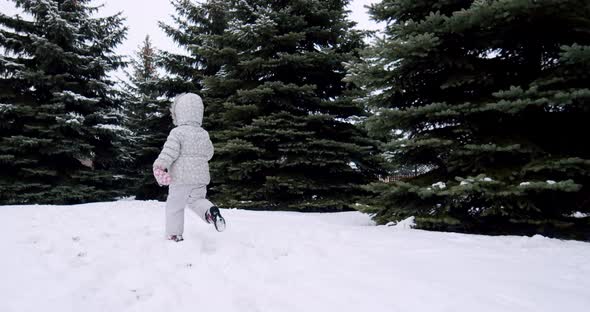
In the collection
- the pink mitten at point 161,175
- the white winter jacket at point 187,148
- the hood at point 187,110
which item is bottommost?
the pink mitten at point 161,175

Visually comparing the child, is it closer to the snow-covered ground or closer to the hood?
the hood

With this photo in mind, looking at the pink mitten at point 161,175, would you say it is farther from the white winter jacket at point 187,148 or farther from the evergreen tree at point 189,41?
the evergreen tree at point 189,41

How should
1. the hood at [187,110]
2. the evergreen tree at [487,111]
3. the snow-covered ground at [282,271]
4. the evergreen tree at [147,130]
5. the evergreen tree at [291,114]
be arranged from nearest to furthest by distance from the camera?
the snow-covered ground at [282,271], the hood at [187,110], the evergreen tree at [487,111], the evergreen tree at [291,114], the evergreen tree at [147,130]

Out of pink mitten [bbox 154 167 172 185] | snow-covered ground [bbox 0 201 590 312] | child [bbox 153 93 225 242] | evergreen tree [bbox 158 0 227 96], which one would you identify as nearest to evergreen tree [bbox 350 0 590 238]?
snow-covered ground [bbox 0 201 590 312]

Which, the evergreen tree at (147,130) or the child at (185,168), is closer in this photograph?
the child at (185,168)

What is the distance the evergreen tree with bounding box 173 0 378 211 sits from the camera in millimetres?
9812

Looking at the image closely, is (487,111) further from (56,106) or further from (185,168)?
(56,106)

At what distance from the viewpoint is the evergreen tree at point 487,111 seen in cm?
485

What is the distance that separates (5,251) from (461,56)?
21.0 feet

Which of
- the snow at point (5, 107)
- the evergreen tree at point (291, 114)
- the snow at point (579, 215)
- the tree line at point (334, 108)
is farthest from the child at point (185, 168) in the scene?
the snow at point (5, 107)

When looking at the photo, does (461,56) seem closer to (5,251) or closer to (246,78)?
(5,251)

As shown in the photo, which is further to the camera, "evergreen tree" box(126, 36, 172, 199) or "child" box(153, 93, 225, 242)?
"evergreen tree" box(126, 36, 172, 199)

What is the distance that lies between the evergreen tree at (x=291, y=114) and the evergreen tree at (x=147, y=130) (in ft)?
19.2

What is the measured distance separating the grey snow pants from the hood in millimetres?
846
